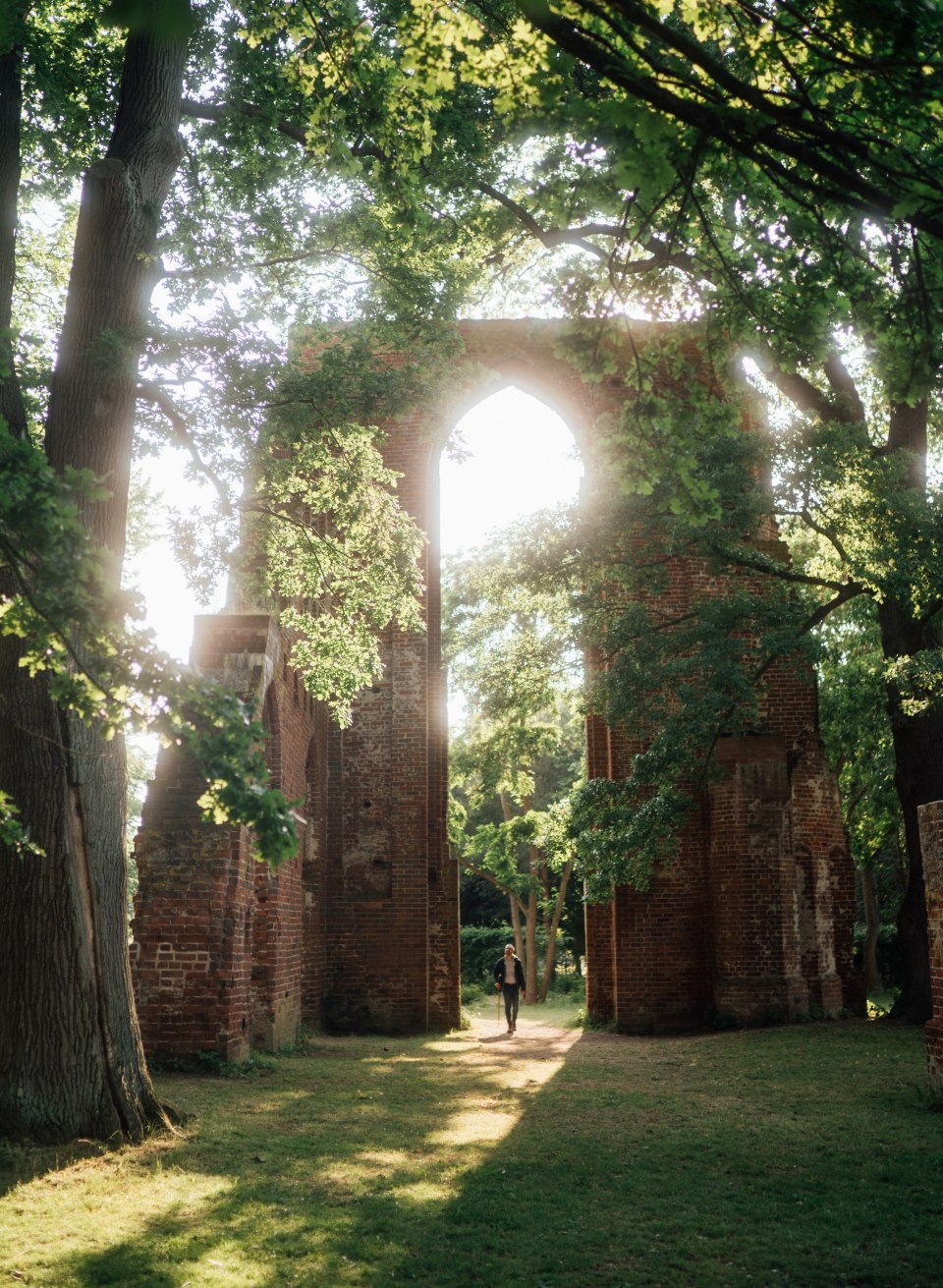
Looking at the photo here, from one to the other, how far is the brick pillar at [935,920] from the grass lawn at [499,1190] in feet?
1.23

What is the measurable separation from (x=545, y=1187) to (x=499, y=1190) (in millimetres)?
272

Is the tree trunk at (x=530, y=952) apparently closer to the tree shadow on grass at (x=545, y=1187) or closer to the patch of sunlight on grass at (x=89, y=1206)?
the tree shadow on grass at (x=545, y=1187)

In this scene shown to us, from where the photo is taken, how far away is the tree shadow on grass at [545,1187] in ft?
15.1

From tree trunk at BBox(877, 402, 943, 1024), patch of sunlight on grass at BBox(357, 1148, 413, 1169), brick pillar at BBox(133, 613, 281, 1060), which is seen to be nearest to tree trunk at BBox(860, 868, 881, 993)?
tree trunk at BBox(877, 402, 943, 1024)

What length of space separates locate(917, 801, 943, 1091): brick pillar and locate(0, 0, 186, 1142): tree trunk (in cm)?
539

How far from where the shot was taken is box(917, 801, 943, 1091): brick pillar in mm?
7820

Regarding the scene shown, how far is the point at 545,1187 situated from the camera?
5.97m

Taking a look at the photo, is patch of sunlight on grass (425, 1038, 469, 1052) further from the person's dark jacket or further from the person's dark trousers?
the person's dark jacket

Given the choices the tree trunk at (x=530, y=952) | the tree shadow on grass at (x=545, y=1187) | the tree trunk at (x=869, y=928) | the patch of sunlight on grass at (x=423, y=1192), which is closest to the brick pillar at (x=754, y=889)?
the tree shadow on grass at (x=545, y=1187)

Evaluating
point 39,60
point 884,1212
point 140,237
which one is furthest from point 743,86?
point 39,60

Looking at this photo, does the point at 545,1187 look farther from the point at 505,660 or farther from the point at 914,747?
the point at 505,660

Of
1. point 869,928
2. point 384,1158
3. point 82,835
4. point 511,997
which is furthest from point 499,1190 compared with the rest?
point 869,928

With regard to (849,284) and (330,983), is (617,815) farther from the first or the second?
(849,284)

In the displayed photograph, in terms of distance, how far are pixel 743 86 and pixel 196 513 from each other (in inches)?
321
